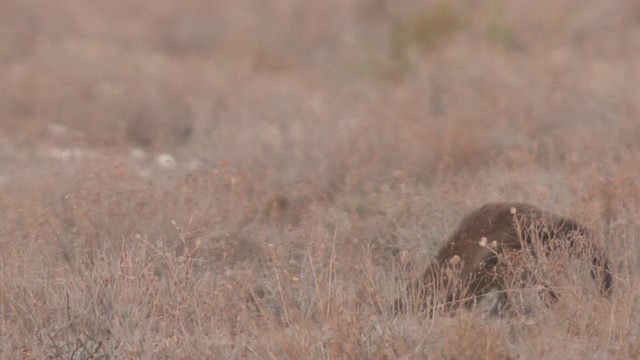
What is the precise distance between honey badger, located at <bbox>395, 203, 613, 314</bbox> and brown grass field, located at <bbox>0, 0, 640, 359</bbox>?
13 cm

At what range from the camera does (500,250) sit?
428 cm

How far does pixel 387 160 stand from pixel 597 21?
570 centimetres

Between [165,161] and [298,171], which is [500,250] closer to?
[298,171]

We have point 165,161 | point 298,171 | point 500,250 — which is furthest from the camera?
point 165,161

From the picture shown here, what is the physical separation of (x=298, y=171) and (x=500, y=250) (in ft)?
9.47

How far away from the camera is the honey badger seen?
401cm

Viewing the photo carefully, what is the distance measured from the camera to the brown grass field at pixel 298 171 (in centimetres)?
373

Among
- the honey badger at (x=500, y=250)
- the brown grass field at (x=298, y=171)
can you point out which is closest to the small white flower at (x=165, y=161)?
the brown grass field at (x=298, y=171)

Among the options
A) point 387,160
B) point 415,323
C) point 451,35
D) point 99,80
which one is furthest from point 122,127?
point 415,323

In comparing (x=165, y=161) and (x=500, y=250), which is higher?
(x=500, y=250)

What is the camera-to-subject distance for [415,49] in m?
11.1

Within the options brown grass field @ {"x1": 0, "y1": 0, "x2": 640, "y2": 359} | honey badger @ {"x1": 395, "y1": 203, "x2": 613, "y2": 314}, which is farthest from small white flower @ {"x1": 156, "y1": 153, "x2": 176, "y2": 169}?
honey badger @ {"x1": 395, "y1": 203, "x2": 613, "y2": 314}

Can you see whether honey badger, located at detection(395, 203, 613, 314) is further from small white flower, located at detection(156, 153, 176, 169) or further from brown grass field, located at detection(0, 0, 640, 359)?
small white flower, located at detection(156, 153, 176, 169)

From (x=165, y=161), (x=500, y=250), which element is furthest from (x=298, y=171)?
(x=500, y=250)
